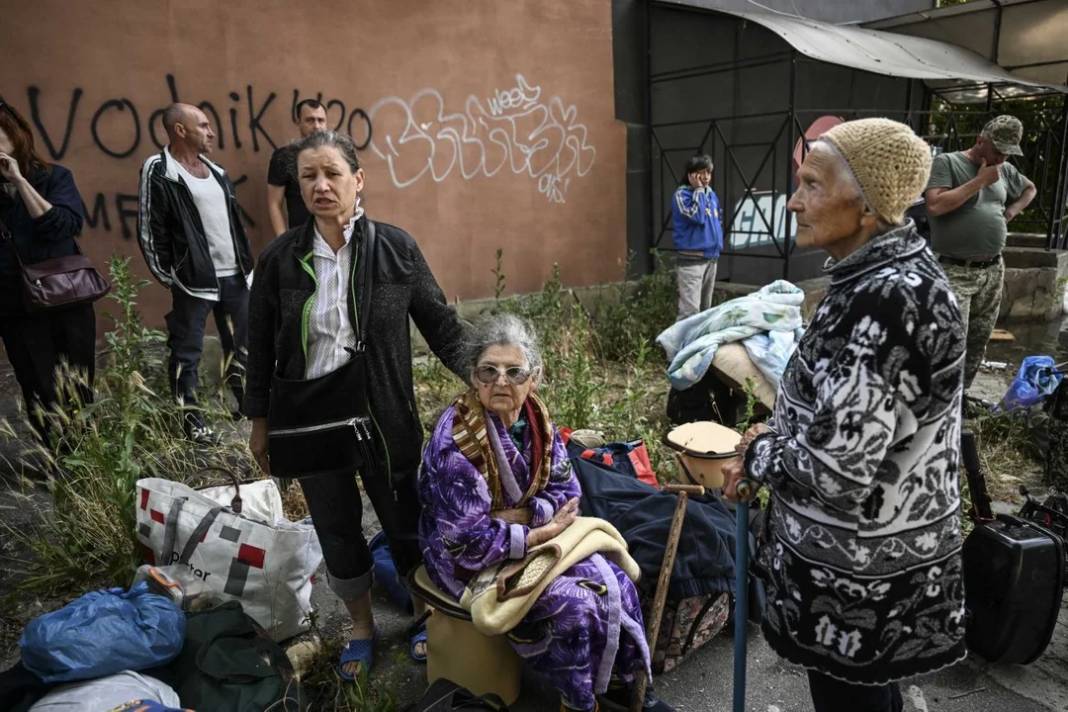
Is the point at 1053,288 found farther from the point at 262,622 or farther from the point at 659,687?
the point at 262,622

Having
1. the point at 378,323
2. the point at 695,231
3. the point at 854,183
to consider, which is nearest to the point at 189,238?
the point at 378,323

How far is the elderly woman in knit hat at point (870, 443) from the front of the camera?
4.28ft

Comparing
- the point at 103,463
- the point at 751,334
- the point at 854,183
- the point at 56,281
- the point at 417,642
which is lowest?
the point at 417,642

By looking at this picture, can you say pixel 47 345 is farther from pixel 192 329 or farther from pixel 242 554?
pixel 242 554

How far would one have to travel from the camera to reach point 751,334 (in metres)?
4.15

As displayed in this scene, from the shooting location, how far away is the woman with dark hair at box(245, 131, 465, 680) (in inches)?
82.7

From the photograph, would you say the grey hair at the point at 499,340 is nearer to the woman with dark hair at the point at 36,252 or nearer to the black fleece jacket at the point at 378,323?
the black fleece jacket at the point at 378,323

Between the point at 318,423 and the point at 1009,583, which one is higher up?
the point at 318,423

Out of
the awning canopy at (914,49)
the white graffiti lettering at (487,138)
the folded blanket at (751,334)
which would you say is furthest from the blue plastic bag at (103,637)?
the awning canopy at (914,49)

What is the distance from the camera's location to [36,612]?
106 inches

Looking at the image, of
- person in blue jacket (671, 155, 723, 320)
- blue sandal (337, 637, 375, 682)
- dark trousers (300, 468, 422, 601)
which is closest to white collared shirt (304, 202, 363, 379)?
dark trousers (300, 468, 422, 601)

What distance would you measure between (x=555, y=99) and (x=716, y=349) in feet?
12.1

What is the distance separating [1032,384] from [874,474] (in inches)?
142

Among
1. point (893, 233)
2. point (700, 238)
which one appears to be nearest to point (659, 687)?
point (893, 233)
